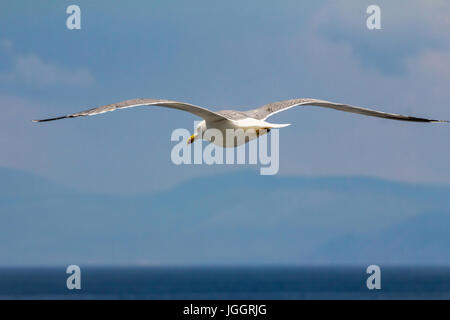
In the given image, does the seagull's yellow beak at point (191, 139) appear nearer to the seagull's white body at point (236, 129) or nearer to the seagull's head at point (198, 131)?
the seagull's head at point (198, 131)

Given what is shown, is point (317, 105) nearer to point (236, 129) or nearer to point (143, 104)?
point (236, 129)

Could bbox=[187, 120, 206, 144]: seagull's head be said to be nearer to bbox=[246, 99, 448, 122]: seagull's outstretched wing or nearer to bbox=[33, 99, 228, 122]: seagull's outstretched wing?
bbox=[246, 99, 448, 122]: seagull's outstretched wing

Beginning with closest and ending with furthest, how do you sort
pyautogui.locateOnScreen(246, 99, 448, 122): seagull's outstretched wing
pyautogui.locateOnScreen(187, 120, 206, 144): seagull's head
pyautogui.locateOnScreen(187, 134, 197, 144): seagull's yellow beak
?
pyautogui.locateOnScreen(246, 99, 448, 122): seagull's outstretched wing < pyautogui.locateOnScreen(187, 120, 206, 144): seagull's head < pyautogui.locateOnScreen(187, 134, 197, 144): seagull's yellow beak

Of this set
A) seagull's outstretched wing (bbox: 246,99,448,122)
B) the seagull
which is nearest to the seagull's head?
the seagull

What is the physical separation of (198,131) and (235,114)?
1286 mm

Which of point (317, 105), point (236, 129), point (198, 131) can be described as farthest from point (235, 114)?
point (317, 105)

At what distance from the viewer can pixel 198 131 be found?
47.8ft

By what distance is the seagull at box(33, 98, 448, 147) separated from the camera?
39.1 ft
